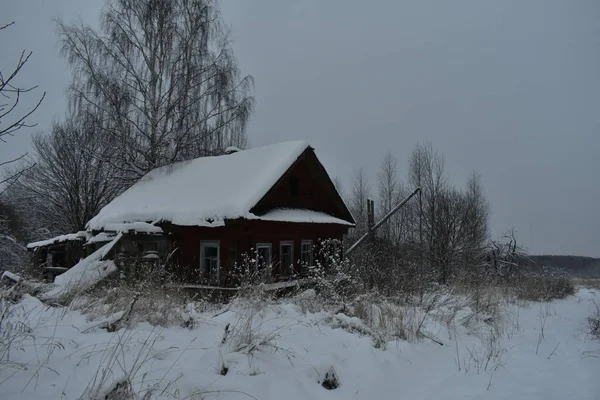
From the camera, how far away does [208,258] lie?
1148cm

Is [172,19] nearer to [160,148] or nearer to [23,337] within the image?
[160,148]

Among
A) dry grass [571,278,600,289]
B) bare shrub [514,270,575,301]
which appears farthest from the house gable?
dry grass [571,278,600,289]

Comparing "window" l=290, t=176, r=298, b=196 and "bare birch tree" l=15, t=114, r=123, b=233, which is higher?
"bare birch tree" l=15, t=114, r=123, b=233

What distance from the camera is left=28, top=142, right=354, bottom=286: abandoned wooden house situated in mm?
10453

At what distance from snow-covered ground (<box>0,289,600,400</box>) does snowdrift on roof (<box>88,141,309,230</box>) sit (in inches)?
200

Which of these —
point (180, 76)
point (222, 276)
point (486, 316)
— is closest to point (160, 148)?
point (180, 76)

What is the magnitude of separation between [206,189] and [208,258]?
2177 mm

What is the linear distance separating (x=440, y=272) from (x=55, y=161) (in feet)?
68.6

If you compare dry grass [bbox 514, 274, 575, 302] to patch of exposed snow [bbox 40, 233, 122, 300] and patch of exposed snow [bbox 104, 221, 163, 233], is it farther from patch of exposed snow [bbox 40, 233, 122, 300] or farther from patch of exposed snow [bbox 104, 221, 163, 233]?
patch of exposed snow [bbox 40, 233, 122, 300]

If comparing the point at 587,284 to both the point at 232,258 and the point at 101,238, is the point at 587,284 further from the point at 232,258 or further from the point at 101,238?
the point at 101,238

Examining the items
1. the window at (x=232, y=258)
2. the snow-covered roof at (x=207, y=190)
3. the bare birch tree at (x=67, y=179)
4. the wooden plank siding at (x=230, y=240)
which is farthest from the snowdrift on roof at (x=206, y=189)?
the bare birch tree at (x=67, y=179)

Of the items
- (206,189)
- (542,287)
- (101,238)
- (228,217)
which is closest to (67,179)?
(101,238)

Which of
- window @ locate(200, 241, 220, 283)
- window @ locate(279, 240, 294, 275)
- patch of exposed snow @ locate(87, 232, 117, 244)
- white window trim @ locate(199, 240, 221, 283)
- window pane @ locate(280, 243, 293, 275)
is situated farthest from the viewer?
window pane @ locate(280, 243, 293, 275)

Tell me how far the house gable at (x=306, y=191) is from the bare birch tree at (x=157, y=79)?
545cm
